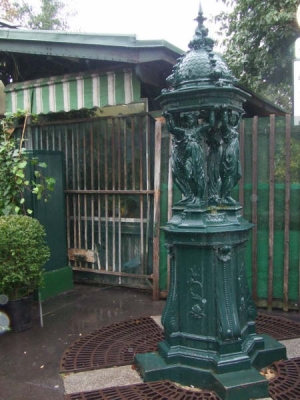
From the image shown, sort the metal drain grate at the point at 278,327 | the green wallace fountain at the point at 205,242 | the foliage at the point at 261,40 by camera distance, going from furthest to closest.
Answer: the foliage at the point at 261,40 → the metal drain grate at the point at 278,327 → the green wallace fountain at the point at 205,242

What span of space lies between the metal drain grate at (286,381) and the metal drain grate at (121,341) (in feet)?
2.19

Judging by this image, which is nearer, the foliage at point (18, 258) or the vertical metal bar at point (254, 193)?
the foliage at point (18, 258)

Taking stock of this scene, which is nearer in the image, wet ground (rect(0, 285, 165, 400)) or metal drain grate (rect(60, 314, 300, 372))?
wet ground (rect(0, 285, 165, 400))

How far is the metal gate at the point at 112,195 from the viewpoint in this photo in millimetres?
6262

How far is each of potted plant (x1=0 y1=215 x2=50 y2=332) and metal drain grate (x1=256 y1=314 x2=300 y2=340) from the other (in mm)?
2819

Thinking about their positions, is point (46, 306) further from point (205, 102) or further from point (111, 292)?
point (205, 102)

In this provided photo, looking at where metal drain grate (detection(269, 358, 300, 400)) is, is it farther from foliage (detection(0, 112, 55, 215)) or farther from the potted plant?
foliage (detection(0, 112, 55, 215))

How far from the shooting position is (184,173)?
3.52 meters

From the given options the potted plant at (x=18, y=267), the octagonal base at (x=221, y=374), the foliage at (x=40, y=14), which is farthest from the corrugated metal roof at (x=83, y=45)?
the foliage at (x=40, y=14)

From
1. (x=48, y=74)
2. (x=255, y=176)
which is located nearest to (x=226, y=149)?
(x=255, y=176)

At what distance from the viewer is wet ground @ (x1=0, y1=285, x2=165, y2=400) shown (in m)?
3.54

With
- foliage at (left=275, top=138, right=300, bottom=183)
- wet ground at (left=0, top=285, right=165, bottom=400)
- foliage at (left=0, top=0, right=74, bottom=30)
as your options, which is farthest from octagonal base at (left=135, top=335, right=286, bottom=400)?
foliage at (left=0, top=0, right=74, bottom=30)

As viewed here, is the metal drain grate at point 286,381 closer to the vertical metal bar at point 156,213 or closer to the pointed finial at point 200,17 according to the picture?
the vertical metal bar at point 156,213

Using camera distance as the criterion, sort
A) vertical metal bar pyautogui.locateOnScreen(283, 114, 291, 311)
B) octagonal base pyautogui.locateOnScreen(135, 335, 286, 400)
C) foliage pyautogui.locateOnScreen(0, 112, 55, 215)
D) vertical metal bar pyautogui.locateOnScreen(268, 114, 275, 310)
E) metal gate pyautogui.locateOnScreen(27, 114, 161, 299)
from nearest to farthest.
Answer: octagonal base pyautogui.locateOnScreen(135, 335, 286, 400) → vertical metal bar pyautogui.locateOnScreen(283, 114, 291, 311) → vertical metal bar pyautogui.locateOnScreen(268, 114, 275, 310) → foliage pyautogui.locateOnScreen(0, 112, 55, 215) → metal gate pyautogui.locateOnScreen(27, 114, 161, 299)
